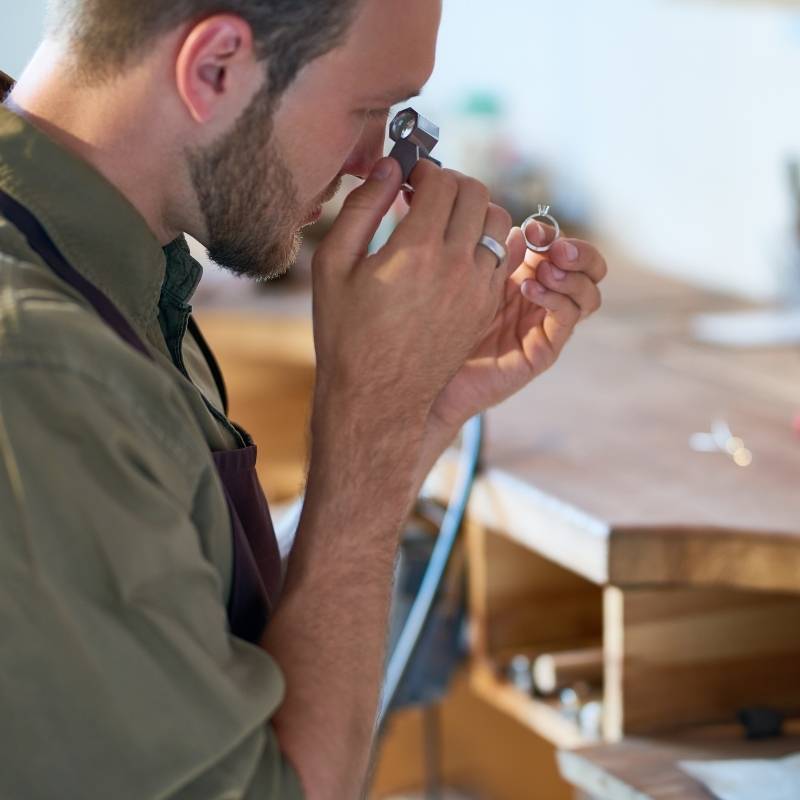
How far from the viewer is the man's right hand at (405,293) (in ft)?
3.41

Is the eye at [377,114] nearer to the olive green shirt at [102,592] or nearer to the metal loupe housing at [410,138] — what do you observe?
the metal loupe housing at [410,138]

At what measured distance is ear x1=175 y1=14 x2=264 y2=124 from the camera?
0.97 metres

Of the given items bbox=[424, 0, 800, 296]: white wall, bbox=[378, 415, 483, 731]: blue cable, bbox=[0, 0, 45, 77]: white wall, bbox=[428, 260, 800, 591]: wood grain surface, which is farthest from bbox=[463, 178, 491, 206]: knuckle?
bbox=[0, 0, 45, 77]: white wall

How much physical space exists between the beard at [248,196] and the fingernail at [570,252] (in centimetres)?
28

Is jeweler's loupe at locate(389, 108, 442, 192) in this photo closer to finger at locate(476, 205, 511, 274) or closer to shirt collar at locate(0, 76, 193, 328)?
finger at locate(476, 205, 511, 274)

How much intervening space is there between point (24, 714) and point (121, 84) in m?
0.42

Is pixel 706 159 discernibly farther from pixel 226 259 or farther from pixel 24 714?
pixel 24 714

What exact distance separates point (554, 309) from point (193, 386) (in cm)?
40

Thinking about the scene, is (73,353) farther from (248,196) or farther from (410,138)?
(410,138)

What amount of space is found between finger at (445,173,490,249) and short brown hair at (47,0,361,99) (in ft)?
0.50

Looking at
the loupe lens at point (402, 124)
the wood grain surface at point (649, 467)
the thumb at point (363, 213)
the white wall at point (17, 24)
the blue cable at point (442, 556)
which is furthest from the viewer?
the white wall at point (17, 24)

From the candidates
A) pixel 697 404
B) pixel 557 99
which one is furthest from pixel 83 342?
pixel 557 99

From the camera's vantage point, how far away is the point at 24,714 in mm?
821

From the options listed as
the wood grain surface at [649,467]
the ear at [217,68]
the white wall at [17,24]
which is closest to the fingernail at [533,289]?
the wood grain surface at [649,467]
